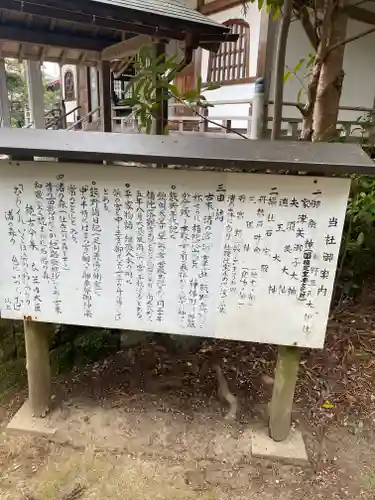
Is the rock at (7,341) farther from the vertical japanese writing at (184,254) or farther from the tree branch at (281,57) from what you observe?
the tree branch at (281,57)

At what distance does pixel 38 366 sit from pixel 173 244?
4.07 feet

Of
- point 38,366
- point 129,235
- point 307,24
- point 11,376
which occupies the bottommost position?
point 11,376

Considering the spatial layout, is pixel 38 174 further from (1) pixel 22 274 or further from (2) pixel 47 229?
(1) pixel 22 274

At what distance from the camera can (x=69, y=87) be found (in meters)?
14.6

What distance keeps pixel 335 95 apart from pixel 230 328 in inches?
87.2

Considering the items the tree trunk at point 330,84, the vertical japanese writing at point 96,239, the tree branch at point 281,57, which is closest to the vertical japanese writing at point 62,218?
the vertical japanese writing at point 96,239

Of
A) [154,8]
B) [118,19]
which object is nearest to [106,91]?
[154,8]

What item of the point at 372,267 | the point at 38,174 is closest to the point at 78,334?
the point at 38,174

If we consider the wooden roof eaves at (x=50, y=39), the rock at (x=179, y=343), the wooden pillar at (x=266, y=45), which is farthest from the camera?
the wooden pillar at (x=266, y=45)

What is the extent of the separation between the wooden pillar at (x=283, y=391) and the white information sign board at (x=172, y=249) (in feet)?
0.55

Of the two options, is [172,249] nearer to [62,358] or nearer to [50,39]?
[62,358]

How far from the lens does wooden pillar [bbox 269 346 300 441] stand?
2307 mm

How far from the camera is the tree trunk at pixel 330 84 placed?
10.3 feet

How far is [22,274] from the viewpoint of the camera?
90.3 inches
